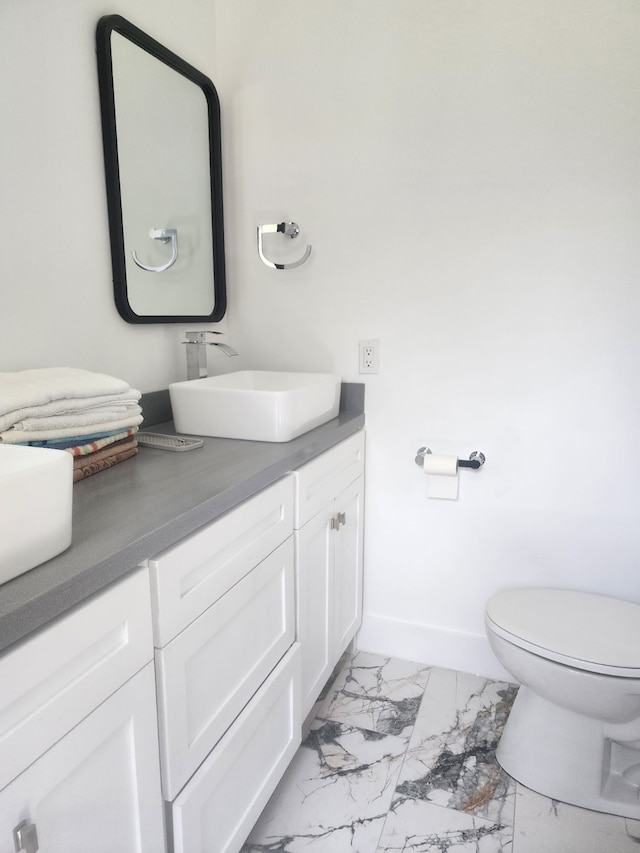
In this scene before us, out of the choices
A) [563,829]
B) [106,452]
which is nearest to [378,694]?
[563,829]

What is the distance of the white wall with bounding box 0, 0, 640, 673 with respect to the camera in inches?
55.4

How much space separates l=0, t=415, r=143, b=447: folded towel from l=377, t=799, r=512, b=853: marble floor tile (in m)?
1.12

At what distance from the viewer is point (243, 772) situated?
44.5 inches

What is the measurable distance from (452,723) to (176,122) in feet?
6.45

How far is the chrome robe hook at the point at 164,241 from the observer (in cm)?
156

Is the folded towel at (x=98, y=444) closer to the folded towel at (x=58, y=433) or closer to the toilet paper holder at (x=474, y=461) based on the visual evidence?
the folded towel at (x=58, y=433)

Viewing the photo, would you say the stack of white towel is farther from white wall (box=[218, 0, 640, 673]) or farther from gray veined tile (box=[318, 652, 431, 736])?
gray veined tile (box=[318, 652, 431, 736])

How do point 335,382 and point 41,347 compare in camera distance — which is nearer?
point 41,347

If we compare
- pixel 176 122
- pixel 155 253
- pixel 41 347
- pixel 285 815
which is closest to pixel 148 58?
pixel 176 122

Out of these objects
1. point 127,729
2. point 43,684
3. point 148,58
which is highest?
point 148,58

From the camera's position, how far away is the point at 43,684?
0.64m

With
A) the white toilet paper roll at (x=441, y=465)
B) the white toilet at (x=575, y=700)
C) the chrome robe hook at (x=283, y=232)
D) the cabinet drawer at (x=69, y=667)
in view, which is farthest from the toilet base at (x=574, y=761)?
the chrome robe hook at (x=283, y=232)

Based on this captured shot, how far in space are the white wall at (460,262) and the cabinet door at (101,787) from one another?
1.21 metres

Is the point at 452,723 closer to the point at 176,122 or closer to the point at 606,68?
the point at 606,68
